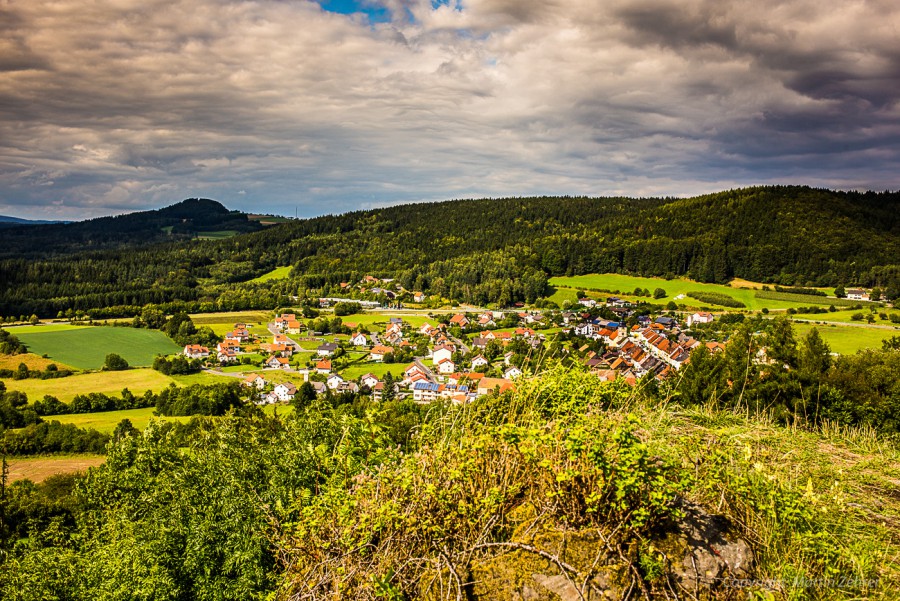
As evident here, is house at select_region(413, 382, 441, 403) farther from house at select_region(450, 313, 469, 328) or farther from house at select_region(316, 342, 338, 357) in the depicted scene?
house at select_region(450, 313, 469, 328)

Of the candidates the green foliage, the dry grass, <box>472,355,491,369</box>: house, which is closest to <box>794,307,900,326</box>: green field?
the green foliage

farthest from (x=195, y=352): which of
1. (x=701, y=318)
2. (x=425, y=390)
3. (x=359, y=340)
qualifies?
(x=701, y=318)

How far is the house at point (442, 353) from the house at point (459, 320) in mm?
15195

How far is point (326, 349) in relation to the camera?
76.9 m

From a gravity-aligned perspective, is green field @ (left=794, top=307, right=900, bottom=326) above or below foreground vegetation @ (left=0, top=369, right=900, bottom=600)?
below

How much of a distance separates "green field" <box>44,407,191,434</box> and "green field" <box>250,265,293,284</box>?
97011 millimetres

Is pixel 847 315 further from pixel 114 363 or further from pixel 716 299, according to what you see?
pixel 114 363

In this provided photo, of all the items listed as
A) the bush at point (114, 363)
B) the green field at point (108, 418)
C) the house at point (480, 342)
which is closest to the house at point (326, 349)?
the house at point (480, 342)

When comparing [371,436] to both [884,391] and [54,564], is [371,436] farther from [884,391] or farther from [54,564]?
[884,391]

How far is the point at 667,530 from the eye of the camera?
368 centimetres

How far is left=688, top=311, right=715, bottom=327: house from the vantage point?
75.8 m

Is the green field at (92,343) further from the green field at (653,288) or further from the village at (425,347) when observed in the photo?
the green field at (653,288)

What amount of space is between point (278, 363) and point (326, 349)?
27.9 feet

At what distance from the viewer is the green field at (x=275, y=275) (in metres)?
145
